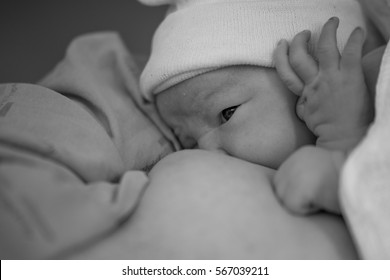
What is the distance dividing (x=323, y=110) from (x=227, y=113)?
0.23 metres

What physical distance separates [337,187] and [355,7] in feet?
1.70

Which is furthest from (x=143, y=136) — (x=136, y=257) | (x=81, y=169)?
(x=136, y=257)

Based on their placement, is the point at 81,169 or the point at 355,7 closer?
the point at 81,169

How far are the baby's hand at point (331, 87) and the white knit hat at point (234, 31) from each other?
64mm

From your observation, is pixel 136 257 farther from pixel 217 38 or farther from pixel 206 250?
pixel 217 38

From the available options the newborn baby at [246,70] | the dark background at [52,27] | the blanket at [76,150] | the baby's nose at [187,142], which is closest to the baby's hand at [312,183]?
the newborn baby at [246,70]

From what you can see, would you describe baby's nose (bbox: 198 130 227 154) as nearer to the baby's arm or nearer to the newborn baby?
the newborn baby

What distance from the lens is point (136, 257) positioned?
65cm

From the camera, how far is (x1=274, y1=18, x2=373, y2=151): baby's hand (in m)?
0.75

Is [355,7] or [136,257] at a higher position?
[355,7]

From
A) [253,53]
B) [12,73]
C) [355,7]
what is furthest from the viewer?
[12,73]

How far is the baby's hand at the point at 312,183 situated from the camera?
663 mm

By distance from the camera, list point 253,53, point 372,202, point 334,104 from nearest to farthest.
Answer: point 372,202 < point 334,104 < point 253,53

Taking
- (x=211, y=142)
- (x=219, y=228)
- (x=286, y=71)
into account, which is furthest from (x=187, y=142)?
(x=219, y=228)
